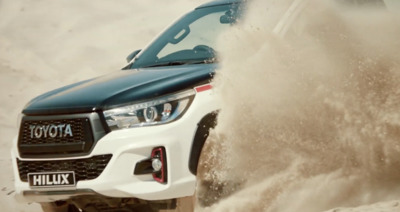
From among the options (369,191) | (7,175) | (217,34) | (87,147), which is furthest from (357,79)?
(7,175)

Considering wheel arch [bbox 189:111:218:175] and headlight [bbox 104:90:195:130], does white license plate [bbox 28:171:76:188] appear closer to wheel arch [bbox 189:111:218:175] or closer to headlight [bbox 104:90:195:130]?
headlight [bbox 104:90:195:130]

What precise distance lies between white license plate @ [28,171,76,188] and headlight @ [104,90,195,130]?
0.41 m

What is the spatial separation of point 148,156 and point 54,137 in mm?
659

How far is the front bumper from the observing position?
4688mm

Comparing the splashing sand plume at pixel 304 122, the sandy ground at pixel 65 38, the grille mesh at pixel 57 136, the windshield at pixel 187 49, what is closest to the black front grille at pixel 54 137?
the grille mesh at pixel 57 136

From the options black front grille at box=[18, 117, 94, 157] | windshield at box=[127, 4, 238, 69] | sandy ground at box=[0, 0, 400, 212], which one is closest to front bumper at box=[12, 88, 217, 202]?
black front grille at box=[18, 117, 94, 157]

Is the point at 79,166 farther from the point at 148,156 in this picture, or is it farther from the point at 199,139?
the point at 199,139

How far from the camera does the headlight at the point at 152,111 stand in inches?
187

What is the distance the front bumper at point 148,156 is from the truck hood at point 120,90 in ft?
0.60

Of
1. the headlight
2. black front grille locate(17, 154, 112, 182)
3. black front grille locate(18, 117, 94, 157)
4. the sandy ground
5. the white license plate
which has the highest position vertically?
the headlight

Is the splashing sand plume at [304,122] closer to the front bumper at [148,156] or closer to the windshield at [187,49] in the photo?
the front bumper at [148,156]

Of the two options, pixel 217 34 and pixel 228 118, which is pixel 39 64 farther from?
pixel 228 118

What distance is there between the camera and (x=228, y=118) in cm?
482

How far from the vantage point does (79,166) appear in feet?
16.0
